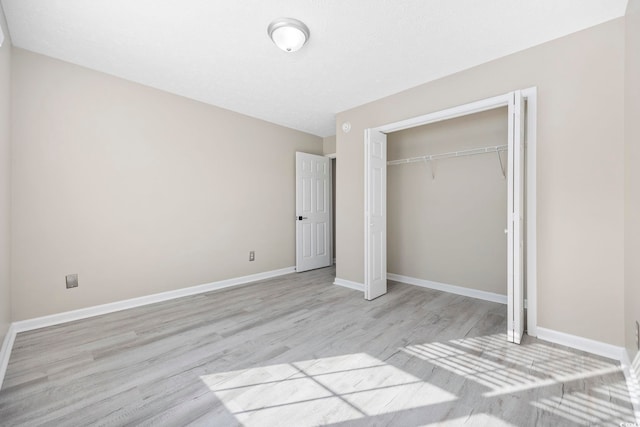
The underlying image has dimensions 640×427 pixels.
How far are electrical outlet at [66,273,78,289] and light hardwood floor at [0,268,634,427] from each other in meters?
0.37

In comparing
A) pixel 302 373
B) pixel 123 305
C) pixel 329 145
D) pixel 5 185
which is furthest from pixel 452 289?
pixel 5 185

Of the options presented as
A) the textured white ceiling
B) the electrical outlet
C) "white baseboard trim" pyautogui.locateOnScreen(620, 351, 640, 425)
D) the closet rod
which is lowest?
"white baseboard trim" pyautogui.locateOnScreen(620, 351, 640, 425)

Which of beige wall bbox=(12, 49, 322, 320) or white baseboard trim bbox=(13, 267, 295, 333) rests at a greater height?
beige wall bbox=(12, 49, 322, 320)

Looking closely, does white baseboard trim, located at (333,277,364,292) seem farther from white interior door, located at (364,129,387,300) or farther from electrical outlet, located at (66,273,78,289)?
electrical outlet, located at (66,273,78,289)

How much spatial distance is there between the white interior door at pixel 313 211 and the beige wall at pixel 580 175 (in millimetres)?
3028

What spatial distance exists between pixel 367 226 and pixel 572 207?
1.84 metres

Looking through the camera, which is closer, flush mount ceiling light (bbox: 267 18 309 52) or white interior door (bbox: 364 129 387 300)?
flush mount ceiling light (bbox: 267 18 309 52)

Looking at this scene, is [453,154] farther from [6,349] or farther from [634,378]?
[6,349]

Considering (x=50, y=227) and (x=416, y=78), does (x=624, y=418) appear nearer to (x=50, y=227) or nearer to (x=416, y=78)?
(x=416, y=78)

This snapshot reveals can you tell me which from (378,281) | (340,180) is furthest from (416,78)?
(378,281)

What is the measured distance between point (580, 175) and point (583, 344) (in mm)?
1322

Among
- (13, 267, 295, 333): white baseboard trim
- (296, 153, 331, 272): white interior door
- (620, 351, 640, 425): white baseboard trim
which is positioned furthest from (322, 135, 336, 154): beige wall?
(620, 351, 640, 425): white baseboard trim

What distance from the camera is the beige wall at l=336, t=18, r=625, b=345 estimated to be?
2.08m

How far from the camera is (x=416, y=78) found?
2996mm
